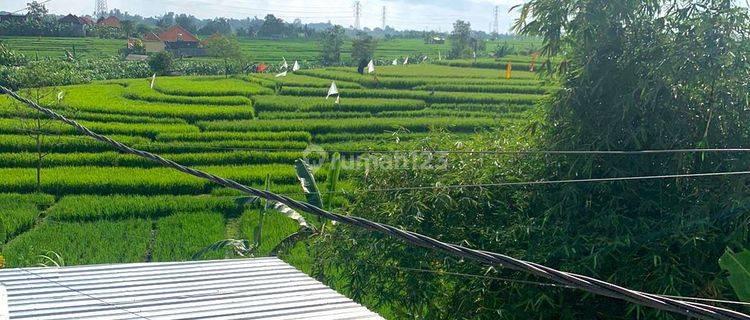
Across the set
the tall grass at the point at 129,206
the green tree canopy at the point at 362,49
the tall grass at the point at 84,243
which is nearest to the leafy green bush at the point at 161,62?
the green tree canopy at the point at 362,49

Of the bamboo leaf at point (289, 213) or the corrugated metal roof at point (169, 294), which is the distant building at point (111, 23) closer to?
the bamboo leaf at point (289, 213)

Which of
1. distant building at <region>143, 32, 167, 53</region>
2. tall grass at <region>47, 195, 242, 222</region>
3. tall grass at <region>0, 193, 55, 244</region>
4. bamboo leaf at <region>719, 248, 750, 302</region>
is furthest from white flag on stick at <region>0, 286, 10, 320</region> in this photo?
distant building at <region>143, 32, 167, 53</region>

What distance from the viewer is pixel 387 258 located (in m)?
5.32

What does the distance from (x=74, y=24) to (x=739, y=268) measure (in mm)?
54703

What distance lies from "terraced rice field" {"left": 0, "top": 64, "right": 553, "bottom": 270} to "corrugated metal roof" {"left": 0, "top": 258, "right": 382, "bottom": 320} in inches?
65.9

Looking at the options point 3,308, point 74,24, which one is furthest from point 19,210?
point 74,24

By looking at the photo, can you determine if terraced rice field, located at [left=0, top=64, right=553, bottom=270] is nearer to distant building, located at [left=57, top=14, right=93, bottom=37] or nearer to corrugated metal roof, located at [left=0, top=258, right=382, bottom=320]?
corrugated metal roof, located at [left=0, top=258, right=382, bottom=320]

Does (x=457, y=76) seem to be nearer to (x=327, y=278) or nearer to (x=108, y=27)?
(x=327, y=278)

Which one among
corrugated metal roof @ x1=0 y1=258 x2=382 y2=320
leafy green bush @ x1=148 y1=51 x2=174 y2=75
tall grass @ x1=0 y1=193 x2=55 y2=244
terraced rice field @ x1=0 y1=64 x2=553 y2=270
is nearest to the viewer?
corrugated metal roof @ x1=0 y1=258 x2=382 y2=320

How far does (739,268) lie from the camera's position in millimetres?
3230

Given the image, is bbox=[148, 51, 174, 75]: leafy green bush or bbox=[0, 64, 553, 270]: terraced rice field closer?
bbox=[0, 64, 553, 270]: terraced rice field

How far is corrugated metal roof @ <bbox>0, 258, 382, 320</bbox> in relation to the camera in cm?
303

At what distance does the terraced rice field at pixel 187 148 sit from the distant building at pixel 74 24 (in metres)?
24.4

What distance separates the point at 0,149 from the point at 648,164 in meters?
14.3
